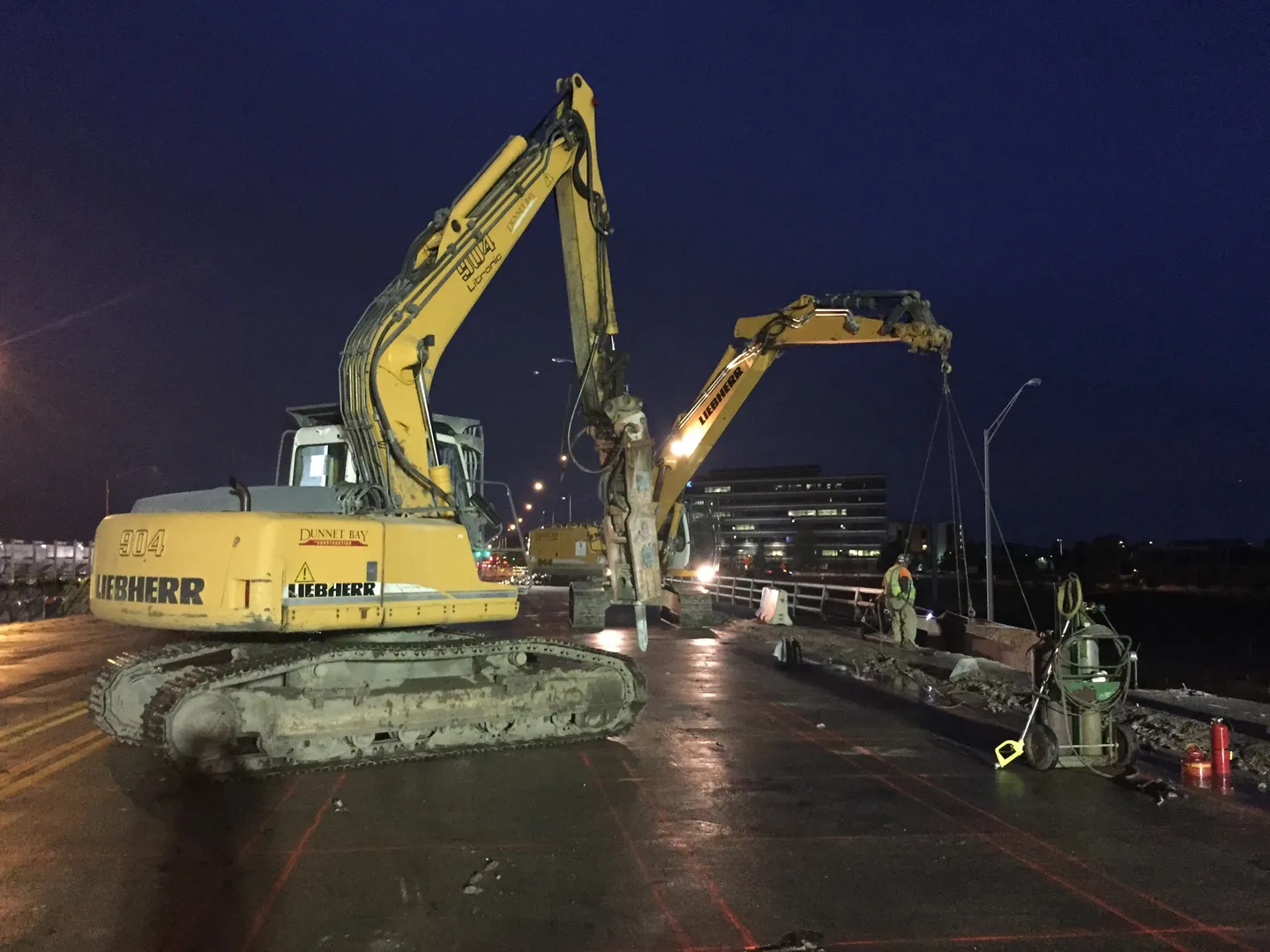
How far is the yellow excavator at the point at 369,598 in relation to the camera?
25.5ft

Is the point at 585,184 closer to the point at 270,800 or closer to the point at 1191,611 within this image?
the point at 270,800

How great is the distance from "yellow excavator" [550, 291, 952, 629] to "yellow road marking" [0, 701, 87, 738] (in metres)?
9.76

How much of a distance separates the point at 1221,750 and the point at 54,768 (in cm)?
1083

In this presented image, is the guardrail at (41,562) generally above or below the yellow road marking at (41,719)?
above

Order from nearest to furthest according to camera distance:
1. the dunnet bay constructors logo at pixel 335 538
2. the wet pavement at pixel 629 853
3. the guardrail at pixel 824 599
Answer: the wet pavement at pixel 629 853 < the dunnet bay constructors logo at pixel 335 538 < the guardrail at pixel 824 599

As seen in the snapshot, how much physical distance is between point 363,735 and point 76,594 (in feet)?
87.9

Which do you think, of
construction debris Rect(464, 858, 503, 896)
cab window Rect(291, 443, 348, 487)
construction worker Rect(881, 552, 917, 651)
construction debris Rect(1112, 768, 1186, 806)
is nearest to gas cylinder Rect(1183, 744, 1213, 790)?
construction debris Rect(1112, 768, 1186, 806)

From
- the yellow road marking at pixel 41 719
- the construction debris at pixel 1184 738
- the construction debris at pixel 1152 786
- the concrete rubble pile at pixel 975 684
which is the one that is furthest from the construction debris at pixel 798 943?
the yellow road marking at pixel 41 719

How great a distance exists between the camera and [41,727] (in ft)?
34.7

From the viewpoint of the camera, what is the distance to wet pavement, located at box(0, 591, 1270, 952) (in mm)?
5152

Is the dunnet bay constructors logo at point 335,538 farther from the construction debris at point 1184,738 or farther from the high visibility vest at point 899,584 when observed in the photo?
the high visibility vest at point 899,584

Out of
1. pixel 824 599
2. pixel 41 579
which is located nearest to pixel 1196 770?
pixel 824 599

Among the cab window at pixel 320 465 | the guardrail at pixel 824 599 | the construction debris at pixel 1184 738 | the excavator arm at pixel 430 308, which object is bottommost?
the construction debris at pixel 1184 738

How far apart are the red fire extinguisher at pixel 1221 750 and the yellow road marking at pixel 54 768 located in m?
10.6
